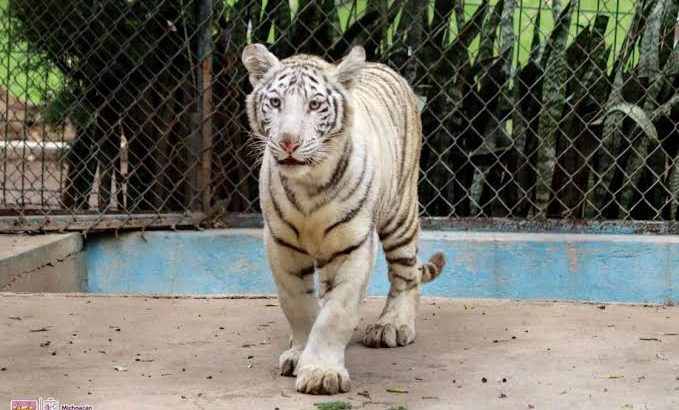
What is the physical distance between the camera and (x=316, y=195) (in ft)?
10.7

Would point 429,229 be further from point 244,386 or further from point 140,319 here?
point 244,386

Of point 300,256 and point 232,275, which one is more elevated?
point 300,256

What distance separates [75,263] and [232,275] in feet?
2.55

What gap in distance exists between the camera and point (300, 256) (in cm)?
332

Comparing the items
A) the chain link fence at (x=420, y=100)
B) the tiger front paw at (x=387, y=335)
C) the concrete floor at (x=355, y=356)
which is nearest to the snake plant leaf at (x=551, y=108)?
the chain link fence at (x=420, y=100)

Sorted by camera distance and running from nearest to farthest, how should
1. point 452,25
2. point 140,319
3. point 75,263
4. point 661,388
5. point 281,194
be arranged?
point 661,388
point 281,194
point 140,319
point 75,263
point 452,25

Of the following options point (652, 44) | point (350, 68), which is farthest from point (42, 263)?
point (652, 44)

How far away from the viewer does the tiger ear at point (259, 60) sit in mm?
3297

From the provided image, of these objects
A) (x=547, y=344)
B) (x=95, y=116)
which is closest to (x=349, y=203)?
(x=547, y=344)

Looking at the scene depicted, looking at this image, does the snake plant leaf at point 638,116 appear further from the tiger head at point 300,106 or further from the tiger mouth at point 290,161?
the tiger mouth at point 290,161

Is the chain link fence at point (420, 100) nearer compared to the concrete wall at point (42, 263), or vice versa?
the concrete wall at point (42, 263)

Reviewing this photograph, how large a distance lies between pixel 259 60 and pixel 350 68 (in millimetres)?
279

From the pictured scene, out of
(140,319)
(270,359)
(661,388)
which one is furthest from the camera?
(140,319)

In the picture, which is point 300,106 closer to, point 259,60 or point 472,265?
point 259,60
